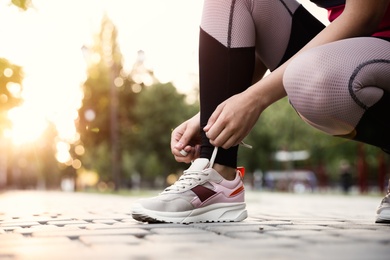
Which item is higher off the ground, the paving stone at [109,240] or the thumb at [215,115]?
Result: the thumb at [215,115]

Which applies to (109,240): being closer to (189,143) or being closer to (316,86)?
(316,86)

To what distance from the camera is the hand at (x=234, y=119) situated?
2.84 meters

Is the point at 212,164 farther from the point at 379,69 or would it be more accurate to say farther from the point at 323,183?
the point at 323,183

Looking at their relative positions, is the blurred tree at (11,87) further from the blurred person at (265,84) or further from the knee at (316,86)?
the knee at (316,86)

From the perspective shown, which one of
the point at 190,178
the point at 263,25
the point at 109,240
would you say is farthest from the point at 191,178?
the point at 109,240

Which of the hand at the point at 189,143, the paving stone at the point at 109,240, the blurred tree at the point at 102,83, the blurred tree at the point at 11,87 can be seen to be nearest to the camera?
the paving stone at the point at 109,240

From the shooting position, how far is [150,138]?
4650 cm

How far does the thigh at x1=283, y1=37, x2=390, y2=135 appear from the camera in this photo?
9.00 ft

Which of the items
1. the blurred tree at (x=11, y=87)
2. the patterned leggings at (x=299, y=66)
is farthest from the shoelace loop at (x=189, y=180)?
the blurred tree at (x=11, y=87)

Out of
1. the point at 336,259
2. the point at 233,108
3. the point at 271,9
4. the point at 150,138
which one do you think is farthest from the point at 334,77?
the point at 150,138

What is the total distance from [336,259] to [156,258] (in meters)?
0.49

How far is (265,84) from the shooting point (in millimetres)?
2902

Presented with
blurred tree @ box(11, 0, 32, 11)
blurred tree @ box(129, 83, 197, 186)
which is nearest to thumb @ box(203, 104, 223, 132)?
blurred tree @ box(11, 0, 32, 11)

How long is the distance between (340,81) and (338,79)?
12 mm
